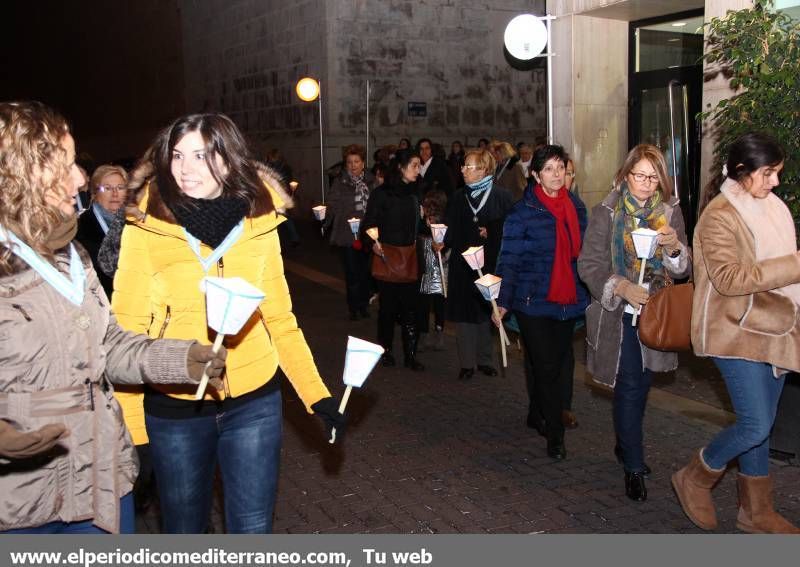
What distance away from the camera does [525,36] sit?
38.0 feet

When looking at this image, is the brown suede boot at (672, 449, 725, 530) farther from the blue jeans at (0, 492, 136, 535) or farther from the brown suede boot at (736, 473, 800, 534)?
the blue jeans at (0, 492, 136, 535)

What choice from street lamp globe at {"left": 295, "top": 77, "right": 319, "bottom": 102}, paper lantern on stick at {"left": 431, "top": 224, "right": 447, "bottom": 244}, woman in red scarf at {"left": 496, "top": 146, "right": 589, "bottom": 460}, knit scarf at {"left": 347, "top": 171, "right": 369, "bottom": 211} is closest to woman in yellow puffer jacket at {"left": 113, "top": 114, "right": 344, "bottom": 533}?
woman in red scarf at {"left": 496, "top": 146, "right": 589, "bottom": 460}

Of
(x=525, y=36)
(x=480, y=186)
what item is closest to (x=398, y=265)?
(x=480, y=186)

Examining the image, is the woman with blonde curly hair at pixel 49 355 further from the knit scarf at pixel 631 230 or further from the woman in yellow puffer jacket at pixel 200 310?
the knit scarf at pixel 631 230

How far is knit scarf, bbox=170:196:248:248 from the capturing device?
3.11 meters

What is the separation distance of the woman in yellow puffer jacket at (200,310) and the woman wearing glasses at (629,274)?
226cm

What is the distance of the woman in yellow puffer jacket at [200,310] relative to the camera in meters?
3.12

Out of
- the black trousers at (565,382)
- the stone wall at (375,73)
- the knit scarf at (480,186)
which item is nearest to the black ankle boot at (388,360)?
the knit scarf at (480,186)

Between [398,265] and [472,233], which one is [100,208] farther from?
[398,265]

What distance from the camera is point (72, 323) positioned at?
260 cm

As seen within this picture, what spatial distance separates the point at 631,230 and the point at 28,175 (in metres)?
3.37

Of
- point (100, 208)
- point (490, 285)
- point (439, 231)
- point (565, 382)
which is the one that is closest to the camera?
point (490, 285)
